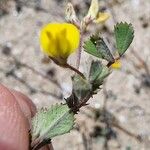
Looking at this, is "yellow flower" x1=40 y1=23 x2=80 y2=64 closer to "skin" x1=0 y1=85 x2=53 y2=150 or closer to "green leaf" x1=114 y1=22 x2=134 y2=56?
"green leaf" x1=114 y1=22 x2=134 y2=56

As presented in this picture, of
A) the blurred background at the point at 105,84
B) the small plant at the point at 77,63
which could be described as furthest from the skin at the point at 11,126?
the blurred background at the point at 105,84

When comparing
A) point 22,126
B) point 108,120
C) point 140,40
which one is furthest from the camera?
point 140,40

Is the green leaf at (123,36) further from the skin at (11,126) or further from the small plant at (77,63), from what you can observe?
the skin at (11,126)

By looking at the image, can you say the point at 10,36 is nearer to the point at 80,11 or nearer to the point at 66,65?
the point at 80,11

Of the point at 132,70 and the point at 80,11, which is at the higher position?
the point at 80,11

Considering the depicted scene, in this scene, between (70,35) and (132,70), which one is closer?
(70,35)

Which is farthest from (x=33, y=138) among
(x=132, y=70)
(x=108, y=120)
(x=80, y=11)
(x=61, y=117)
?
(x=80, y=11)

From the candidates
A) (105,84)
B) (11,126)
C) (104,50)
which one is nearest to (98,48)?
(104,50)

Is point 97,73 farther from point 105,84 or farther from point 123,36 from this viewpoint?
point 105,84
